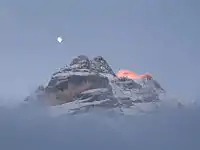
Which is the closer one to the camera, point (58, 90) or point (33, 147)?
point (33, 147)

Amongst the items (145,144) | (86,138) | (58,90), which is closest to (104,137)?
(86,138)

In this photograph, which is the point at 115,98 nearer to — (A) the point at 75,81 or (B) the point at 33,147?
(A) the point at 75,81

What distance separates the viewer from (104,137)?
34250mm

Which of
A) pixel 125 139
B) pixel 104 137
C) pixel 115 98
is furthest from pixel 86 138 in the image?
pixel 115 98

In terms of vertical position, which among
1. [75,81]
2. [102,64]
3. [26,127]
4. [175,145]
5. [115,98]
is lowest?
[175,145]

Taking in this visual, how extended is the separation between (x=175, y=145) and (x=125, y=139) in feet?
19.8

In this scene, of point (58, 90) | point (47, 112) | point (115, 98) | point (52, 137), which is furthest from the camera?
point (58, 90)

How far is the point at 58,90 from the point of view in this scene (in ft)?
491

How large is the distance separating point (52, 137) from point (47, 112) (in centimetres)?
1347

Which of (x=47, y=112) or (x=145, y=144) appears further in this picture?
(x=47, y=112)

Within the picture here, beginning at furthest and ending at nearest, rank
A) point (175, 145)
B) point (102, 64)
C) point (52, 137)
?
point (102, 64)
point (52, 137)
point (175, 145)

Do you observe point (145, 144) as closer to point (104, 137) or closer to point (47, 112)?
point (104, 137)

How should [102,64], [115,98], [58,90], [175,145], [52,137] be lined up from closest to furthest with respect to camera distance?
[175,145] < [52,137] < [115,98] < [58,90] < [102,64]

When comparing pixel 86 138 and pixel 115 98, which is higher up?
pixel 115 98
